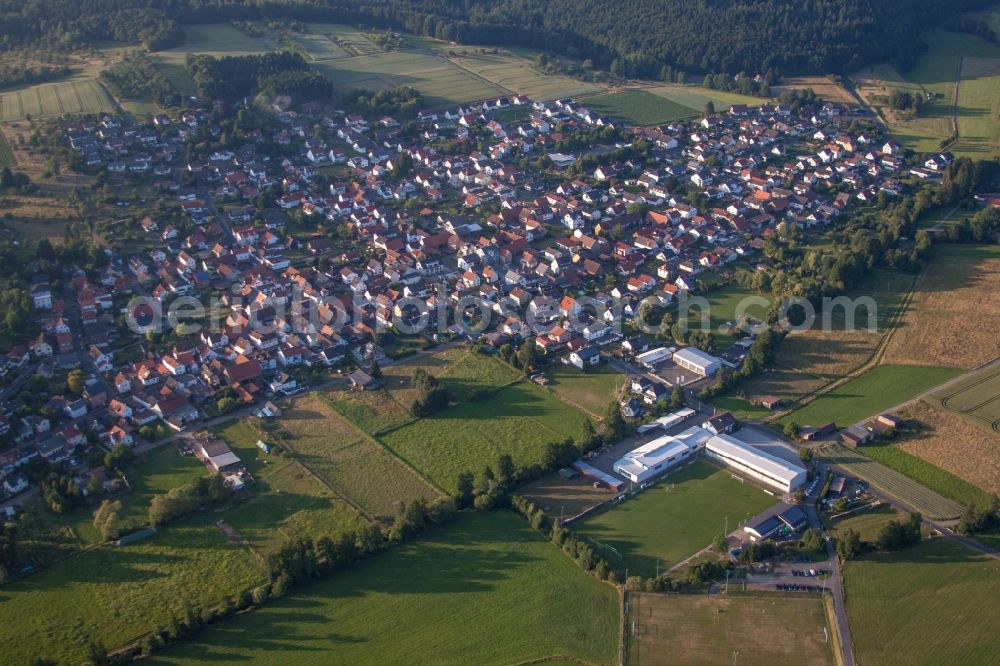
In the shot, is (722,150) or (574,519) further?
(722,150)

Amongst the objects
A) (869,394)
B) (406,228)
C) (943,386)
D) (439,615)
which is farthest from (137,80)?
(943,386)

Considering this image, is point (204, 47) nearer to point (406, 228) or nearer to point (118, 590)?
point (406, 228)

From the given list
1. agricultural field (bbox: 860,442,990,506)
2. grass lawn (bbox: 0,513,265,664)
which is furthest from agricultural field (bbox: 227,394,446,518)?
agricultural field (bbox: 860,442,990,506)

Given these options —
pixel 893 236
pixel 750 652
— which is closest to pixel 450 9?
pixel 893 236

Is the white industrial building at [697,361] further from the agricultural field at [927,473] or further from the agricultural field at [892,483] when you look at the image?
the agricultural field at [927,473]

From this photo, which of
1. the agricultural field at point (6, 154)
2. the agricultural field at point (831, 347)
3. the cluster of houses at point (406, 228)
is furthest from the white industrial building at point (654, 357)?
the agricultural field at point (6, 154)

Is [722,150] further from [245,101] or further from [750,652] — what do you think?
[750,652]

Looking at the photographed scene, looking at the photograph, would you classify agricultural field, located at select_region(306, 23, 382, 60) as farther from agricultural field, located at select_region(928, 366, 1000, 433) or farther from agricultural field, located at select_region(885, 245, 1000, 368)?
agricultural field, located at select_region(928, 366, 1000, 433)
